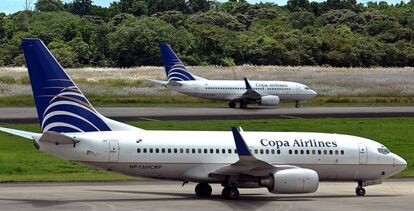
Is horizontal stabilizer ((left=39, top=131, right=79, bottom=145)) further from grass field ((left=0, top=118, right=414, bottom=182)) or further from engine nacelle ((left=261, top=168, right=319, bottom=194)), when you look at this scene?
grass field ((left=0, top=118, right=414, bottom=182))

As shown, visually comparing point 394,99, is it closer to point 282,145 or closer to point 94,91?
point 94,91

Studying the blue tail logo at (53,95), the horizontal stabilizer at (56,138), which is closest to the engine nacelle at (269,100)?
the blue tail logo at (53,95)

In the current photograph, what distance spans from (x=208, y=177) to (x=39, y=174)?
1262 centimetres

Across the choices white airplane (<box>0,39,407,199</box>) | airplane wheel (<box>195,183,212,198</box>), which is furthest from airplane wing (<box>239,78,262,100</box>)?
airplane wheel (<box>195,183,212,198</box>)

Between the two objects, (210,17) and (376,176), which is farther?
(210,17)

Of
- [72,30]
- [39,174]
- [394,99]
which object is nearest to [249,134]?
[39,174]

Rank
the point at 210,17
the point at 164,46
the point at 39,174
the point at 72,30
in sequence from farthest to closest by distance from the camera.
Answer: the point at 210,17 < the point at 72,30 < the point at 164,46 < the point at 39,174

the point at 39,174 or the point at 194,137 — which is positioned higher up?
the point at 194,137

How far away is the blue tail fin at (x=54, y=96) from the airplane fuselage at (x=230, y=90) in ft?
170

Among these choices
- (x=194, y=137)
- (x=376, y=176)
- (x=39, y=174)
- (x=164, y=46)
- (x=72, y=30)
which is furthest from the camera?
(x=72, y=30)

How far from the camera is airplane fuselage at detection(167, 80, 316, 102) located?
89.0 meters

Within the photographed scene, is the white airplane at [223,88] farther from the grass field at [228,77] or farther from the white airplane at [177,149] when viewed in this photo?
the white airplane at [177,149]

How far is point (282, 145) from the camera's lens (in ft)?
131

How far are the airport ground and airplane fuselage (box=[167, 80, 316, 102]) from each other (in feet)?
144
